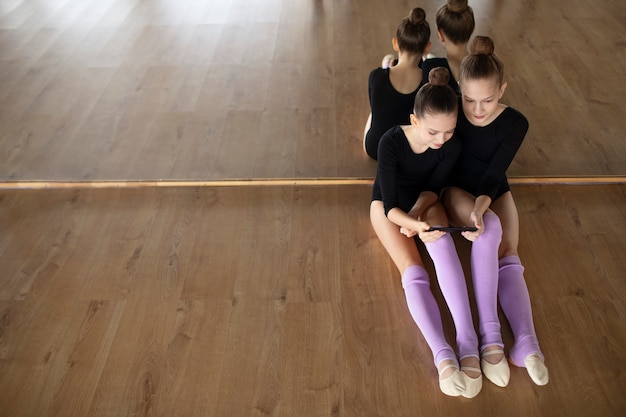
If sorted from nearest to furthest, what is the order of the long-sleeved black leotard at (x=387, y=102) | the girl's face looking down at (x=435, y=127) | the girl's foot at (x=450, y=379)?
the girl's foot at (x=450, y=379) → the girl's face looking down at (x=435, y=127) → the long-sleeved black leotard at (x=387, y=102)

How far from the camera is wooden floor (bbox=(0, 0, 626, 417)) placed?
1.36 meters

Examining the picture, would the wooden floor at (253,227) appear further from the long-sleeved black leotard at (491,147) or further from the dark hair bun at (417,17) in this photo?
the dark hair bun at (417,17)

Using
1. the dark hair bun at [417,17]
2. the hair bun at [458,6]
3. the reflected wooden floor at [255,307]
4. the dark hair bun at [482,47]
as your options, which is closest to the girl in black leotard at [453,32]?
the hair bun at [458,6]

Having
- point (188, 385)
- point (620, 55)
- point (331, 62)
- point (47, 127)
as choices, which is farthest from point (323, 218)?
Result: point (620, 55)

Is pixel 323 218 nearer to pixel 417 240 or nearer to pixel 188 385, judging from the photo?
pixel 417 240

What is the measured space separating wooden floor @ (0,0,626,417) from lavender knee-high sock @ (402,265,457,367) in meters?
0.06

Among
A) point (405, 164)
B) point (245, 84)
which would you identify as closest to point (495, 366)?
point (405, 164)

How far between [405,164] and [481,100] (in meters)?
0.27

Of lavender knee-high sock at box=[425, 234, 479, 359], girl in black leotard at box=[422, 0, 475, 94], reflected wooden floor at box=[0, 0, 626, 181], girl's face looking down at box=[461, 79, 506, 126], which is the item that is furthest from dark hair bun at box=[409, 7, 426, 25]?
lavender knee-high sock at box=[425, 234, 479, 359]

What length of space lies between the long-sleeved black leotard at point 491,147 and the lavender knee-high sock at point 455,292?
24cm

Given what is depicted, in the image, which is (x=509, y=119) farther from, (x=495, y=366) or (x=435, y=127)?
(x=495, y=366)

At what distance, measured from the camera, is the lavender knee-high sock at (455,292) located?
1.36 metres

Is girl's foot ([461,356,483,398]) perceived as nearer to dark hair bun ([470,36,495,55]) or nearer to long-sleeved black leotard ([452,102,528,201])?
long-sleeved black leotard ([452,102,528,201])

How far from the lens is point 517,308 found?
1431 mm
